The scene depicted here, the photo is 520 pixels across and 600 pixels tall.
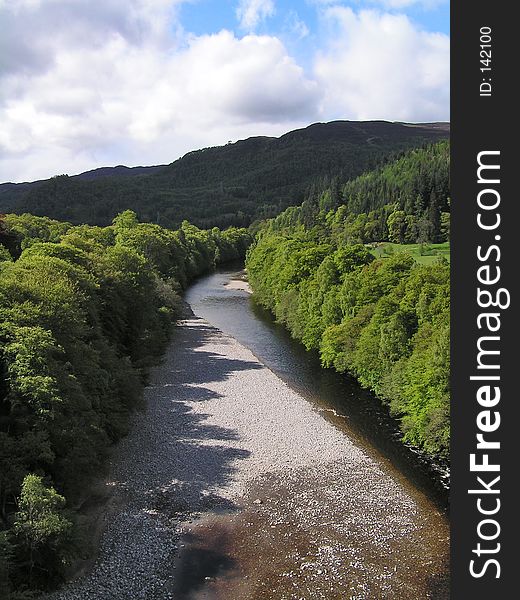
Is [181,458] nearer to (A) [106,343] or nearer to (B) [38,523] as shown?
(A) [106,343]

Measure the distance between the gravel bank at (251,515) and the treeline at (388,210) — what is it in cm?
5574

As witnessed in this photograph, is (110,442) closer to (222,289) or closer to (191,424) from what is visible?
(191,424)

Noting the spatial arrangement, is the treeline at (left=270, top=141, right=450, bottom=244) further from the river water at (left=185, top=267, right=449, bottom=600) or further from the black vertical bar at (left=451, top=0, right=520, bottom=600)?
the black vertical bar at (left=451, top=0, right=520, bottom=600)

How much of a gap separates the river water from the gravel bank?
0.48ft

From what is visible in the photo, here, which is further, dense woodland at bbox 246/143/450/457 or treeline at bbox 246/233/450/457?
dense woodland at bbox 246/143/450/457

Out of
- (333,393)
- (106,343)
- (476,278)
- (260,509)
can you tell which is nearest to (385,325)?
(333,393)

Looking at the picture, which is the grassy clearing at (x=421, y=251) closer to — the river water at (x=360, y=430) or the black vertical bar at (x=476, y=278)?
the river water at (x=360, y=430)

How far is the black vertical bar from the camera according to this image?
1225 cm

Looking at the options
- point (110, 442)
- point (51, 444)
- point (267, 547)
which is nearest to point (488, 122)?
point (267, 547)

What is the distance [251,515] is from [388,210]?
299 feet

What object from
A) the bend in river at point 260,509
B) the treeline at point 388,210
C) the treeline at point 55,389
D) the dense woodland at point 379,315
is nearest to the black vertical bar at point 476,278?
the bend in river at point 260,509

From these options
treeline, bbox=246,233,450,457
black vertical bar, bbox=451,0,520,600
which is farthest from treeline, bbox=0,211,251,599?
treeline, bbox=246,233,450,457

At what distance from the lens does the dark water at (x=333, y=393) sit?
100 ft

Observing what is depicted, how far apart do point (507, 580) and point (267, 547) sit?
13.6 metres
